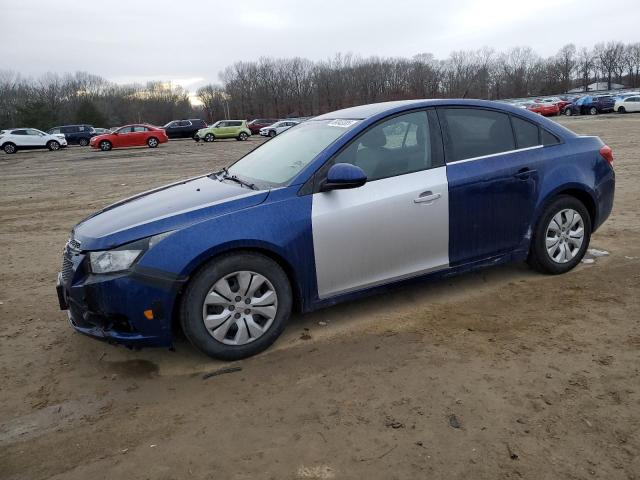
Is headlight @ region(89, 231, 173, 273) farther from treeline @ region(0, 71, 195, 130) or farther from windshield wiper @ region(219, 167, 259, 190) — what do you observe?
treeline @ region(0, 71, 195, 130)

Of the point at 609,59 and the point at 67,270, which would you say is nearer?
the point at 67,270

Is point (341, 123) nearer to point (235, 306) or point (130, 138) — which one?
point (235, 306)

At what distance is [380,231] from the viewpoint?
3.88 meters

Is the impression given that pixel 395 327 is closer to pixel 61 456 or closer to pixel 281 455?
pixel 281 455

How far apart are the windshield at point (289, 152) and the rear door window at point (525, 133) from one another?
4.95 ft

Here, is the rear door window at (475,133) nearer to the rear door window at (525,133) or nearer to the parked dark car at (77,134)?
the rear door window at (525,133)

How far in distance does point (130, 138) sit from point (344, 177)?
104 feet

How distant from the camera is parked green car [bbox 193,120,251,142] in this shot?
39125 millimetres

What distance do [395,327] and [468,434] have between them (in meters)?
1.36

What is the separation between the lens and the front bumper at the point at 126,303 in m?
3.32

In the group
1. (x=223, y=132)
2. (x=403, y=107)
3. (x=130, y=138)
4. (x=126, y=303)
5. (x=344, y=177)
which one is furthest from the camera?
(x=223, y=132)

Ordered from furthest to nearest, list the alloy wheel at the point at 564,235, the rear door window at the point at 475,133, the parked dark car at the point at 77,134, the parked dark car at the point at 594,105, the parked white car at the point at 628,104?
the parked dark car at the point at 77,134 → the parked dark car at the point at 594,105 → the parked white car at the point at 628,104 → the alloy wheel at the point at 564,235 → the rear door window at the point at 475,133

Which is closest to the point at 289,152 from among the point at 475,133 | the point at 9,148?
the point at 475,133

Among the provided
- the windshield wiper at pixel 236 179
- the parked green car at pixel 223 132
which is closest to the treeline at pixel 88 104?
the parked green car at pixel 223 132
